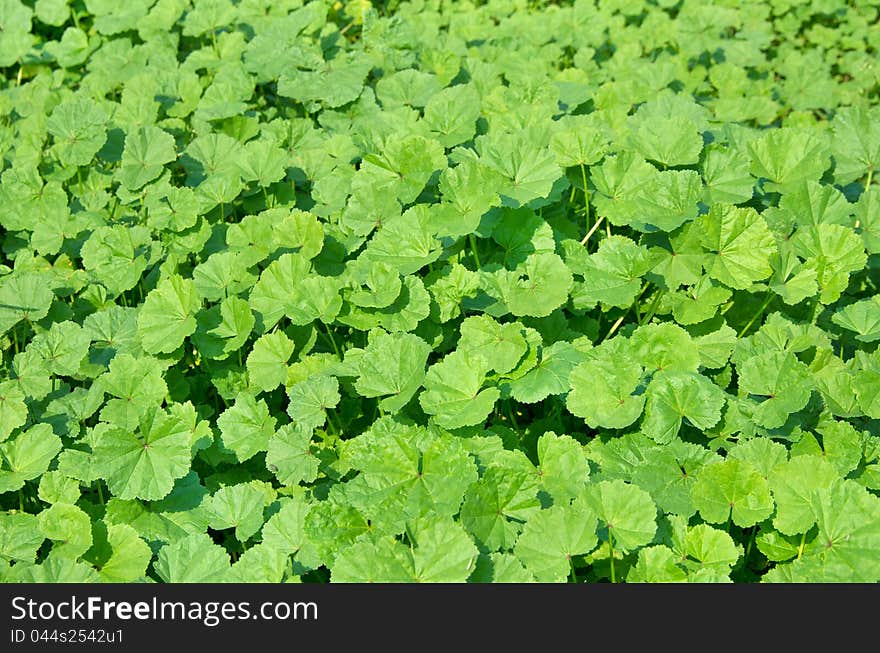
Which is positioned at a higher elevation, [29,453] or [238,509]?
[29,453]

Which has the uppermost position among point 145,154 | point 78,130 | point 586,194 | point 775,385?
point 78,130

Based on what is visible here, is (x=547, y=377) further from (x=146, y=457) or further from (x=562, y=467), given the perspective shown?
(x=146, y=457)

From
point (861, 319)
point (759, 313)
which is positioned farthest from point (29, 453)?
point (861, 319)

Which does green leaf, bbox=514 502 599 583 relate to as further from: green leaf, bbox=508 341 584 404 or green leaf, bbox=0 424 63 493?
green leaf, bbox=0 424 63 493

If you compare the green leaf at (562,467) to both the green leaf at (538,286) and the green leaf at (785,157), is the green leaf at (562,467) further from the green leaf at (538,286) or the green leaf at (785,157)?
the green leaf at (785,157)

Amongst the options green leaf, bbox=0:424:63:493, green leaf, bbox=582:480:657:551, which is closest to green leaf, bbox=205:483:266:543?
green leaf, bbox=0:424:63:493

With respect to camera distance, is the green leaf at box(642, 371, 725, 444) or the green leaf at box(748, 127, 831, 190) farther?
the green leaf at box(748, 127, 831, 190)

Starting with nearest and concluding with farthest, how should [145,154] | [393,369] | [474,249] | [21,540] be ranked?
[21,540] < [393,369] < [474,249] < [145,154]

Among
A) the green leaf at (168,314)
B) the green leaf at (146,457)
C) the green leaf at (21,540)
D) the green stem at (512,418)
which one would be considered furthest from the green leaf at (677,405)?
the green leaf at (21,540)

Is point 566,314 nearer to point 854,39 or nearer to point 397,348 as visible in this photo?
point 397,348
